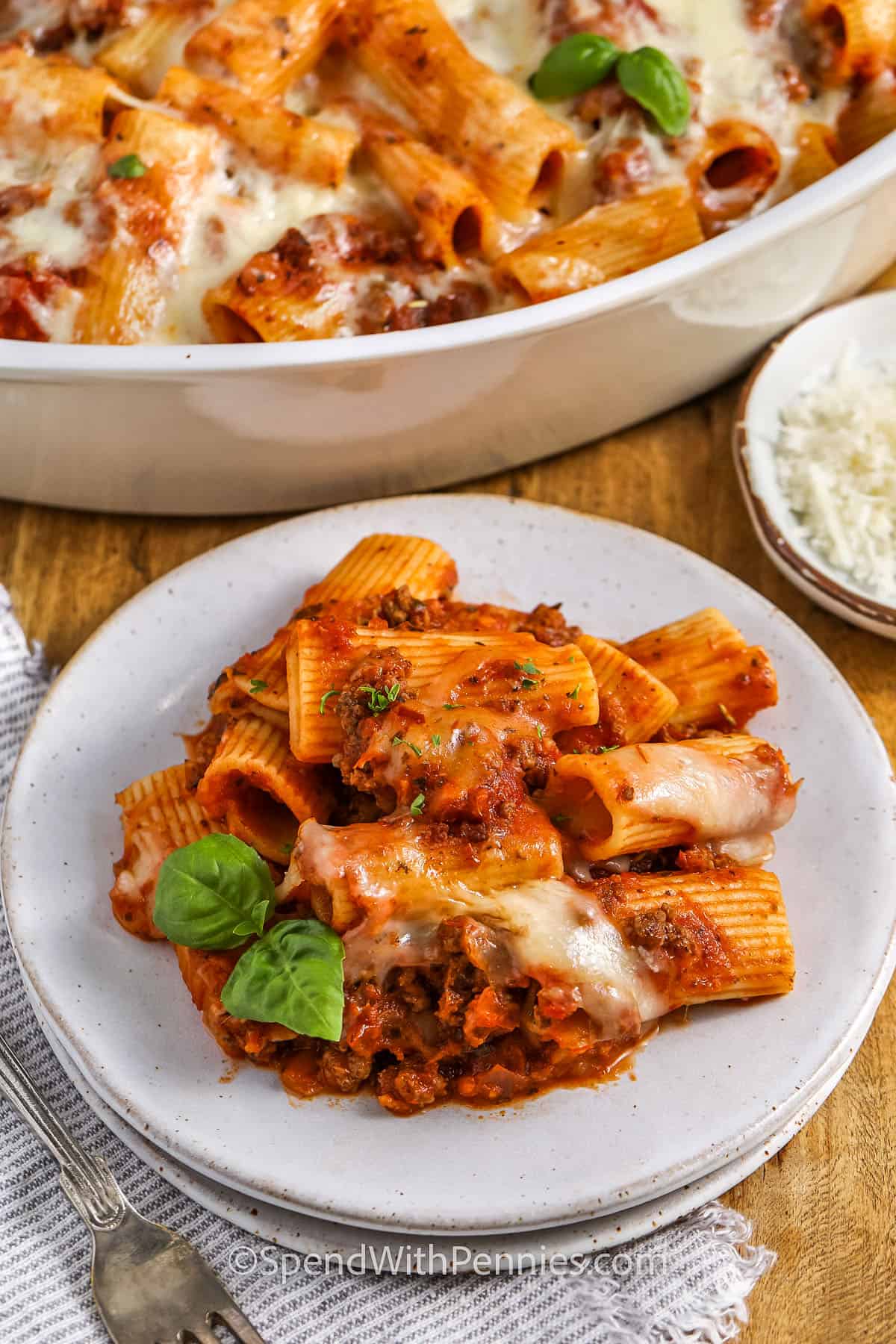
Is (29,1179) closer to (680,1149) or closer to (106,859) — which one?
(106,859)

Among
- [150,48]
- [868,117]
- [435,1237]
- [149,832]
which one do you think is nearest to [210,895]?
[149,832]

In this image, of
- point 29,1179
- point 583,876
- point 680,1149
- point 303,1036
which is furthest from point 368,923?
point 29,1179

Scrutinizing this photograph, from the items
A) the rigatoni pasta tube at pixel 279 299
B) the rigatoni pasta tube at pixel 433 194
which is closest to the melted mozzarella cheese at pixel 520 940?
the rigatoni pasta tube at pixel 279 299

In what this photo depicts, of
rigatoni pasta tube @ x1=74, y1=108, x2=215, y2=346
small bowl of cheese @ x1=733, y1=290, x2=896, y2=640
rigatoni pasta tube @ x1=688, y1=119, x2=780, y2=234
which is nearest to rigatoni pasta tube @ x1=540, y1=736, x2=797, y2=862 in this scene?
small bowl of cheese @ x1=733, y1=290, x2=896, y2=640

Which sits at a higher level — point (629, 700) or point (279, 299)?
point (279, 299)

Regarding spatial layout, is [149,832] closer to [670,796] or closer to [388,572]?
[388,572]
